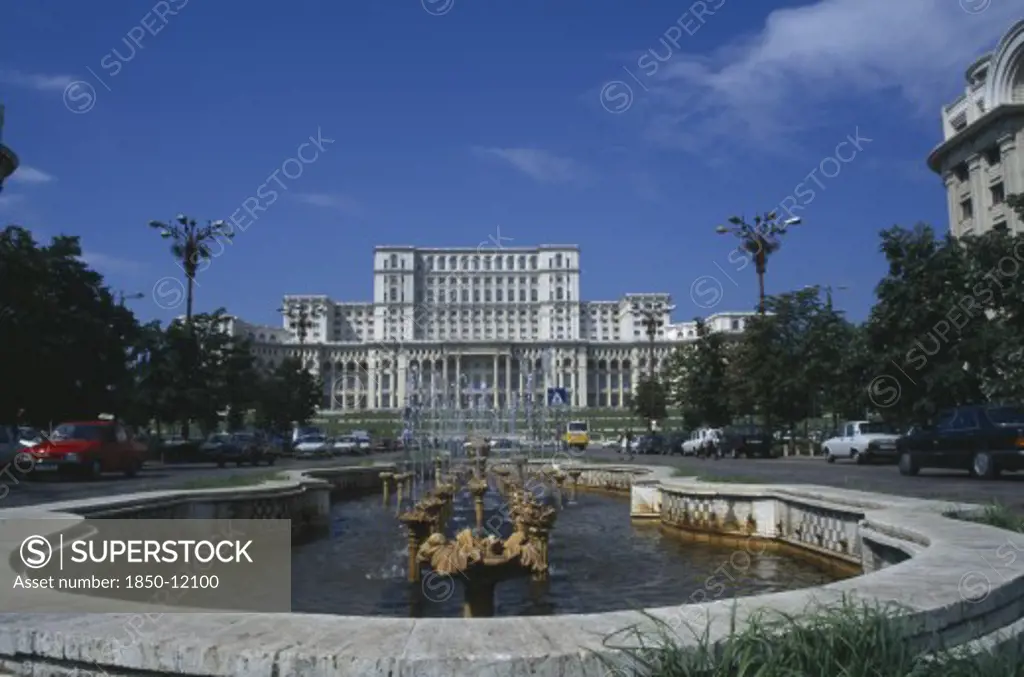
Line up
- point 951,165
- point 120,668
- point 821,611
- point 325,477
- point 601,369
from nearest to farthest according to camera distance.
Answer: point 120,668, point 821,611, point 325,477, point 951,165, point 601,369

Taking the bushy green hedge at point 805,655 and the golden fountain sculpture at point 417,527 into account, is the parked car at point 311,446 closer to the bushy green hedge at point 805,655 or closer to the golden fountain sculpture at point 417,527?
the golden fountain sculpture at point 417,527

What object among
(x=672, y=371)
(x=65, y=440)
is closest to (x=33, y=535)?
(x=65, y=440)

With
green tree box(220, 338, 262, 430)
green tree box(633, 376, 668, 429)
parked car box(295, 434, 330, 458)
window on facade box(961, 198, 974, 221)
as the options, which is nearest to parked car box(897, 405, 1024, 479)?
window on facade box(961, 198, 974, 221)

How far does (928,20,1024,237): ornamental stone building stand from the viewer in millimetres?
39469

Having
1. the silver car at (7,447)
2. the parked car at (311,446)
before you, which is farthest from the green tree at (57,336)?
the parked car at (311,446)

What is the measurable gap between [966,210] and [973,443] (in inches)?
1259

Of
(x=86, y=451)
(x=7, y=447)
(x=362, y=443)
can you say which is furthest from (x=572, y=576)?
(x=362, y=443)

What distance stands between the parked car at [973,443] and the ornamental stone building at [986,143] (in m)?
22.2

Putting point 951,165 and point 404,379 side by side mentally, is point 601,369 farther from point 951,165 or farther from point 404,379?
point 951,165

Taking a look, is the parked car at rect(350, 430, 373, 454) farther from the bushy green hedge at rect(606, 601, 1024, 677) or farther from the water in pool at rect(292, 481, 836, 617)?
the bushy green hedge at rect(606, 601, 1024, 677)

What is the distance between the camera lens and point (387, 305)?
495 feet

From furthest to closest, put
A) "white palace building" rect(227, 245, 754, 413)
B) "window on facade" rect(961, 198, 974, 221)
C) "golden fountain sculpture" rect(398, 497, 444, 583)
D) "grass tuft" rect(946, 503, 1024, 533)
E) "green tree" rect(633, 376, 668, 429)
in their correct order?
"white palace building" rect(227, 245, 754, 413) < "green tree" rect(633, 376, 668, 429) < "window on facade" rect(961, 198, 974, 221) < "golden fountain sculpture" rect(398, 497, 444, 583) < "grass tuft" rect(946, 503, 1024, 533)

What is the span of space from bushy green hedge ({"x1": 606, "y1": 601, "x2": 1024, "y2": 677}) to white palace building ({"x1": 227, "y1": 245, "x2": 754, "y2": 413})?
12776 centimetres

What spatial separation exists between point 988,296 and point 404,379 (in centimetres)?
12091
